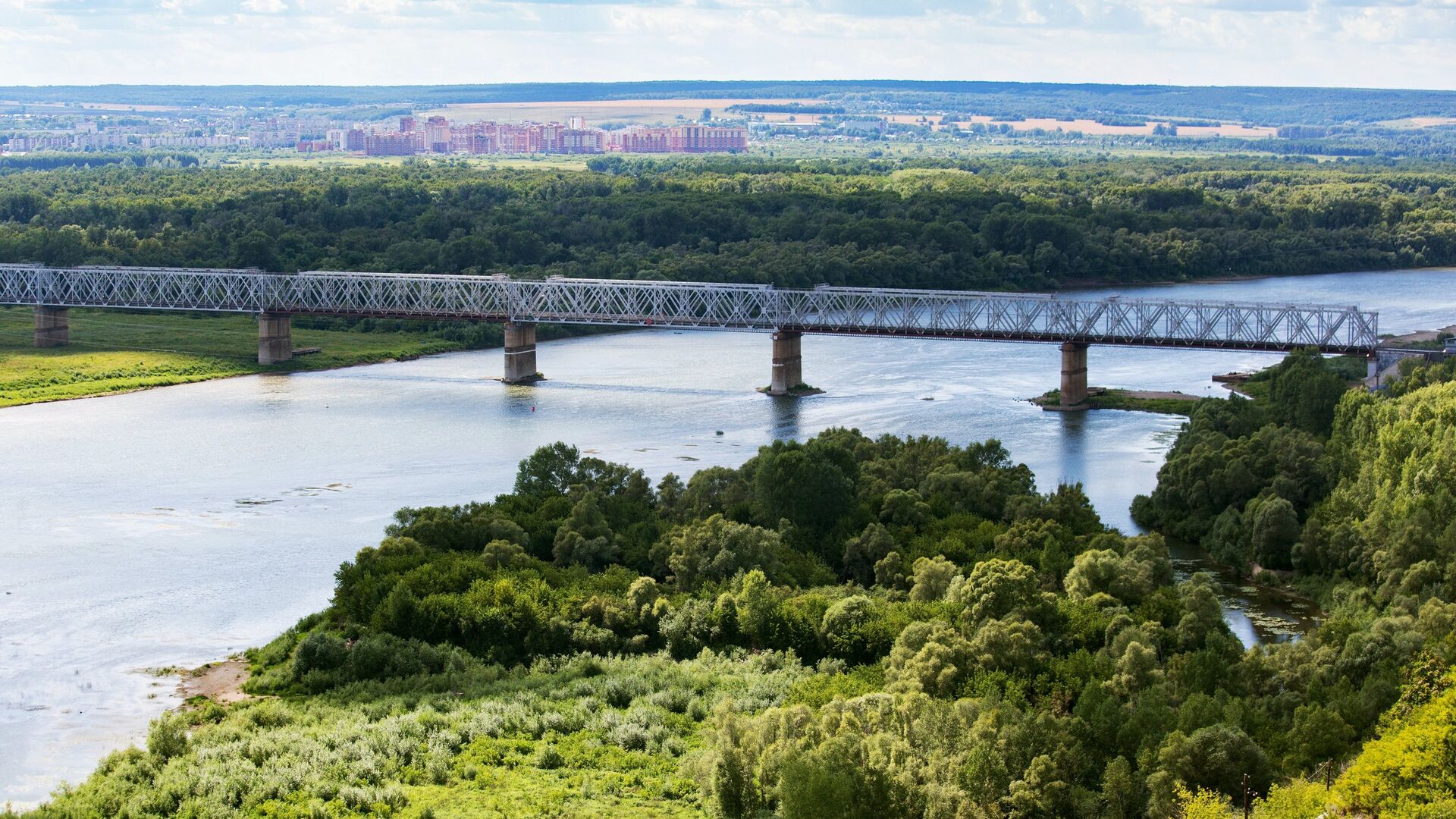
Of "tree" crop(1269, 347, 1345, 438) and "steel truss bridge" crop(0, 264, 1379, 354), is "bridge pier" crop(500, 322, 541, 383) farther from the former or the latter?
"tree" crop(1269, 347, 1345, 438)

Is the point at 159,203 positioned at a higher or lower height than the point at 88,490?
higher

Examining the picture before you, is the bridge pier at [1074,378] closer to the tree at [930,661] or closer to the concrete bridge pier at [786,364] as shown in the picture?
the concrete bridge pier at [786,364]

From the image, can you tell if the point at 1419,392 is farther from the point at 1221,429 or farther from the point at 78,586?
the point at 78,586

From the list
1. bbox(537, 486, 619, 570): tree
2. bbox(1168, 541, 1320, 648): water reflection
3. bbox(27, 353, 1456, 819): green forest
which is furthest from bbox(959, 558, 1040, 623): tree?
bbox(537, 486, 619, 570): tree

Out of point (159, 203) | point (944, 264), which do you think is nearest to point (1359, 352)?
point (944, 264)

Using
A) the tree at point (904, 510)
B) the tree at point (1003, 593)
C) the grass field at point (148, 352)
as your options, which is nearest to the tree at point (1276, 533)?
Result: the tree at point (904, 510)

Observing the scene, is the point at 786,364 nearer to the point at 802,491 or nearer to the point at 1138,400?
the point at 1138,400
